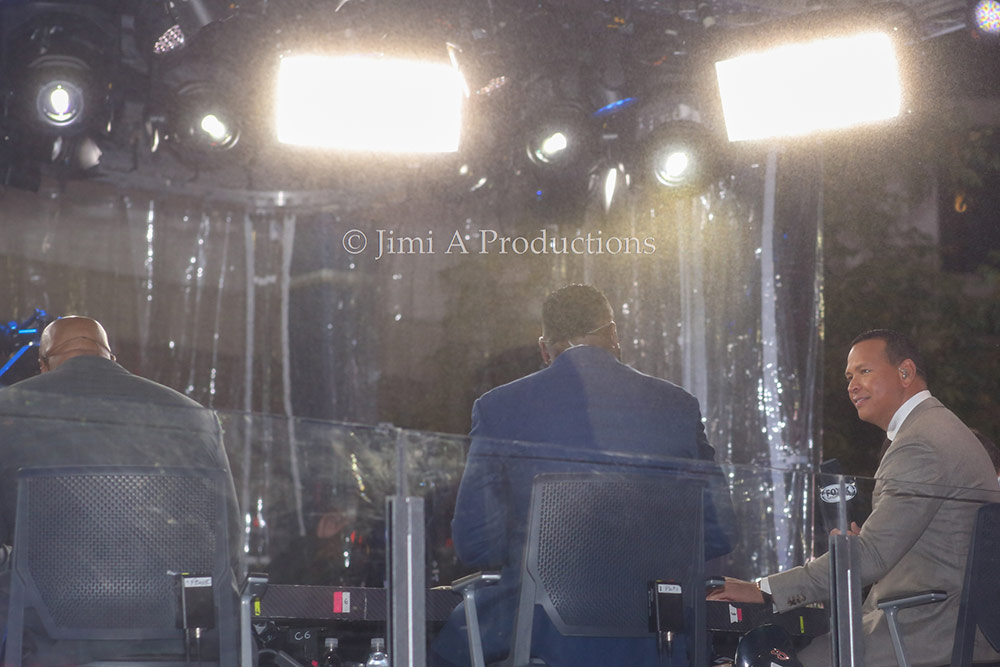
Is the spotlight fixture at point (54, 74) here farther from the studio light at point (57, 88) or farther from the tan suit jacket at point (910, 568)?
the tan suit jacket at point (910, 568)

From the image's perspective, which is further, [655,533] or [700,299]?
[700,299]

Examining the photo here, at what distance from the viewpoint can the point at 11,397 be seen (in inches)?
67.5

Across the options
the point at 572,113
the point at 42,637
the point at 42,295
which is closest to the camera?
the point at 42,637

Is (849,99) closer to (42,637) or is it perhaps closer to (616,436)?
(616,436)

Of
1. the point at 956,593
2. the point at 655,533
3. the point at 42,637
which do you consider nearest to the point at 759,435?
the point at 956,593

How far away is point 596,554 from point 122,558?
2.77 feet

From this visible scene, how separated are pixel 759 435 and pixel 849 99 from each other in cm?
167

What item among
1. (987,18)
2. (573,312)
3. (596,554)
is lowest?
(596,554)

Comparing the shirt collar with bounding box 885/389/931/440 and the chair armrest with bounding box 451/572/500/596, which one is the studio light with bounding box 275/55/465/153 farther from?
the chair armrest with bounding box 451/572/500/596

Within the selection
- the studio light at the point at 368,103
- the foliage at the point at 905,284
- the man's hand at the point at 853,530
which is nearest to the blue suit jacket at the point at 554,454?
the man's hand at the point at 853,530

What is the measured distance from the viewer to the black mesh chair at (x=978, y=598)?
96.8 inches

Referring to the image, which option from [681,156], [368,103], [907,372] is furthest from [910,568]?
[368,103]

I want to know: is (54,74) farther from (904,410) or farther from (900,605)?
(900,605)

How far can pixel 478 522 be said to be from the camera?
209 cm
